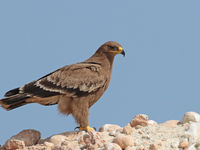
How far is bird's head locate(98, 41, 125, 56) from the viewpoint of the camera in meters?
9.08

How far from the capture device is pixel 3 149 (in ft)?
27.2

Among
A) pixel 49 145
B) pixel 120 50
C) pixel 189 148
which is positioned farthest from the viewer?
pixel 120 50

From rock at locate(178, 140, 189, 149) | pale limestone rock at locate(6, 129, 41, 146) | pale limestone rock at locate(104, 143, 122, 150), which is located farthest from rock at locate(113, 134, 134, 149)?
pale limestone rock at locate(6, 129, 41, 146)

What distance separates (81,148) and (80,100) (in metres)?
1.47

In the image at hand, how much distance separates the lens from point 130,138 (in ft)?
23.6

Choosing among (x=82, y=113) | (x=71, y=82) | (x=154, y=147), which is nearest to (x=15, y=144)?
(x=82, y=113)

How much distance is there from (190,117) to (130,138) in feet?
5.75

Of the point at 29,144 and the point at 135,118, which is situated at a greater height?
the point at 135,118

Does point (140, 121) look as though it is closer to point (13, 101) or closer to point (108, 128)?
point (108, 128)

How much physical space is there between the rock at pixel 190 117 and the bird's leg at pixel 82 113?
208 cm

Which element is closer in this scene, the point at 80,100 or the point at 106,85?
the point at 80,100

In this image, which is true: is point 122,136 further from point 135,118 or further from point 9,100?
point 9,100

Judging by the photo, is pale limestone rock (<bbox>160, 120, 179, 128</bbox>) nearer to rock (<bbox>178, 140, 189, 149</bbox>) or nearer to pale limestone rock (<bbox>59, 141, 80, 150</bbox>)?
rock (<bbox>178, 140, 189, 149</bbox>)

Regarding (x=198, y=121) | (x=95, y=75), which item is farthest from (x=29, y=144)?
(x=198, y=121)
